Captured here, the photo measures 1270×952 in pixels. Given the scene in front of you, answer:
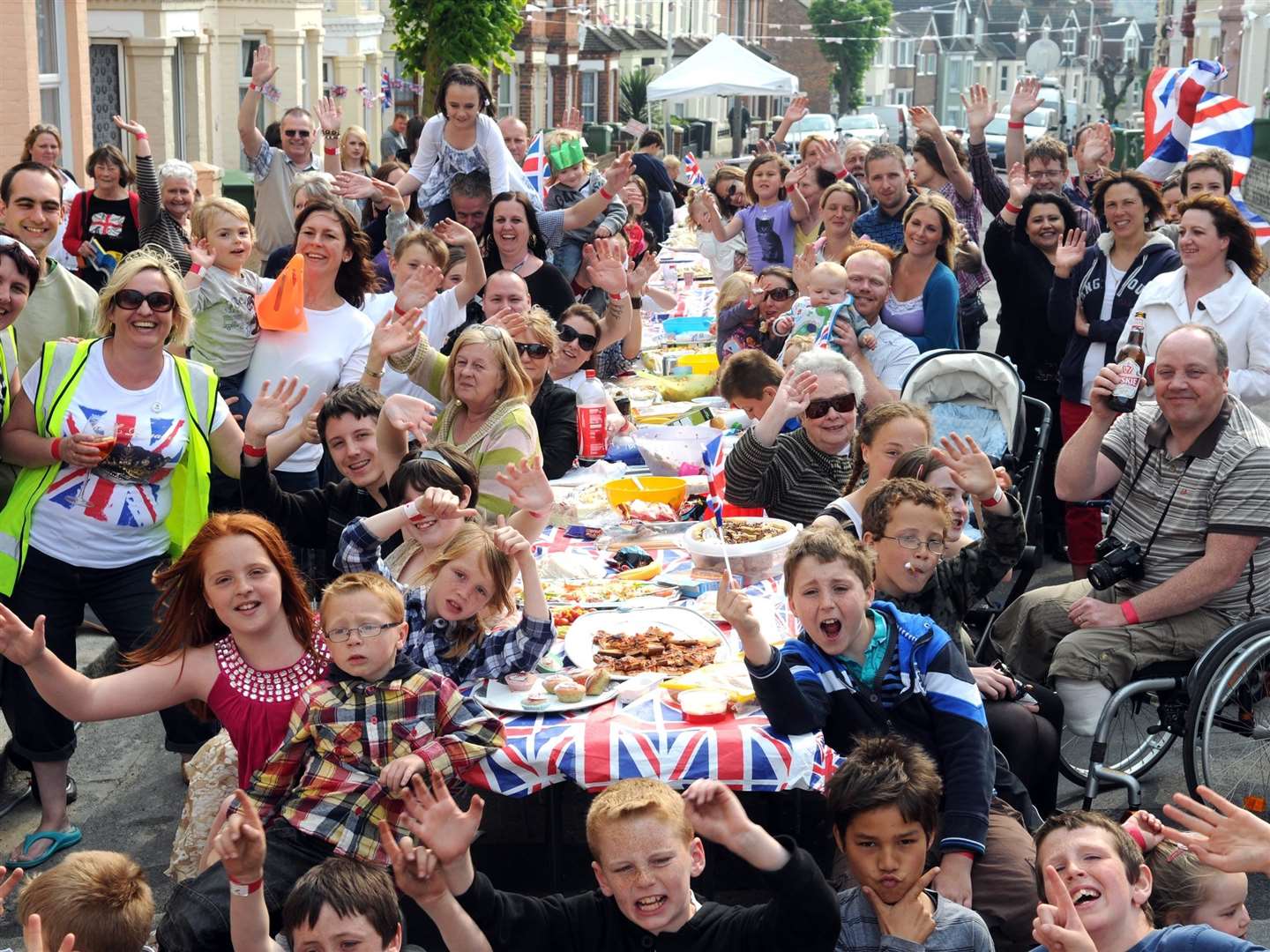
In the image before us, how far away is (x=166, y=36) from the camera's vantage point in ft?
67.8

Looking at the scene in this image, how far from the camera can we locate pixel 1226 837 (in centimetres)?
335

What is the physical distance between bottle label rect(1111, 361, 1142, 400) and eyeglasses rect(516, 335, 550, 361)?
2.42 meters

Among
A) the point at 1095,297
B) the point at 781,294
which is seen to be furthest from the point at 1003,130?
the point at 1095,297

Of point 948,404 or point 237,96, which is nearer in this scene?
point 948,404

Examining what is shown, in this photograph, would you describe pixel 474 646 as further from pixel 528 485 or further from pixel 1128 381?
pixel 1128 381

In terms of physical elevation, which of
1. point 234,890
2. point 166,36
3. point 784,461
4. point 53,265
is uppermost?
point 166,36

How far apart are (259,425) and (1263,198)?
2371 centimetres

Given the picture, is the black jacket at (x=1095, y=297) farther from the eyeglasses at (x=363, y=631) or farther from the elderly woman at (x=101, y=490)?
the eyeglasses at (x=363, y=631)

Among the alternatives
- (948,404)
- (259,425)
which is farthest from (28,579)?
(948,404)

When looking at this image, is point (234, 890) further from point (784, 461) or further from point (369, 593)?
point (784, 461)

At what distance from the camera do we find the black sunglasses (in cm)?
672

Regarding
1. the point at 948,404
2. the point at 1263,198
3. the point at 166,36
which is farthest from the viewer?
the point at 1263,198

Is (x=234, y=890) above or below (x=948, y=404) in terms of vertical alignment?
below

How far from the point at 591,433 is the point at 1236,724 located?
3.08 metres
